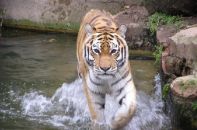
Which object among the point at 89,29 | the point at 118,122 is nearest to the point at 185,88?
the point at 118,122

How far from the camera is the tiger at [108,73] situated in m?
4.87

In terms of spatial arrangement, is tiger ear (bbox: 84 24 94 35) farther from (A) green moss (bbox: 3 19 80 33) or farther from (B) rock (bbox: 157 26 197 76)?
(A) green moss (bbox: 3 19 80 33)

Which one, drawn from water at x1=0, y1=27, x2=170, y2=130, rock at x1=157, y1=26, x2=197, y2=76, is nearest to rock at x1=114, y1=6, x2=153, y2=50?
water at x1=0, y1=27, x2=170, y2=130

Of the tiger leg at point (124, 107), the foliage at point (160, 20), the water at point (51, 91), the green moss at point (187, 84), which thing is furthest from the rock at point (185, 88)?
the foliage at point (160, 20)

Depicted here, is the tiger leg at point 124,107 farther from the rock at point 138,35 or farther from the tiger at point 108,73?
the rock at point 138,35

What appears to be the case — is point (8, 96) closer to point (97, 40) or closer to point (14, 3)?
point (97, 40)

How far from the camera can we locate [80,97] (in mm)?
6418

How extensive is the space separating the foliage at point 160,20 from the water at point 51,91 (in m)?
0.69

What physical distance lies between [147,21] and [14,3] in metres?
2.83

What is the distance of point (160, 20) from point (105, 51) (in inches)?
143

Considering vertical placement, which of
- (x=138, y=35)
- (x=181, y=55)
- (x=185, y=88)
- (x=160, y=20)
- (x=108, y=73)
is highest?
(x=160, y=20)

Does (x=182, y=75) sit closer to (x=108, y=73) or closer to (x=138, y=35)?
(x=108, y=73)

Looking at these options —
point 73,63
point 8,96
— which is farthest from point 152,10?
point 8,96

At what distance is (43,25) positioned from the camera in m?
9.91
